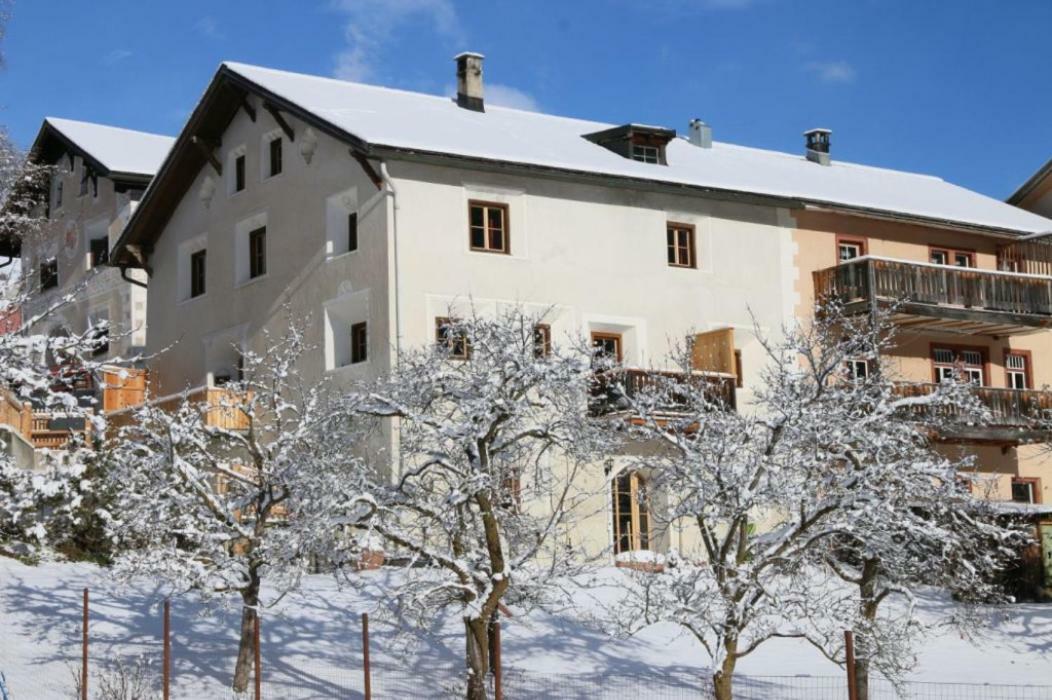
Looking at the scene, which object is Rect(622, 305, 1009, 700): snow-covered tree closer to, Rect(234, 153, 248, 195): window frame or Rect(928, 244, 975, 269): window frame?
Rect(234, 153, 248, 195): window frame

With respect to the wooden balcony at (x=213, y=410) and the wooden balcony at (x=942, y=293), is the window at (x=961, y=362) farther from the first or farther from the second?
the wooden balcony at (x=213, y=410)

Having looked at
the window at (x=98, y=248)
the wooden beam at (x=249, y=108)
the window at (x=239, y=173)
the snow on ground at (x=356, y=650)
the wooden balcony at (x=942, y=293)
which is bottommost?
the snow on ground at (x=356, y=650)

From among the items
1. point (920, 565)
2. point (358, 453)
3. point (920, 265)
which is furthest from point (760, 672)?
point (920, 265)

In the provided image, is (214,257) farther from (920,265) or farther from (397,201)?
(920,265)

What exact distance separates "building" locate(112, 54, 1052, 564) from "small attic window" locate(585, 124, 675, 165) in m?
0.05

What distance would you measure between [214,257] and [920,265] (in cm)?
1517

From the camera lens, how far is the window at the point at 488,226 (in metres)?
30.2

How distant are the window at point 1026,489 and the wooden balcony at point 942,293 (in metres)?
3.47

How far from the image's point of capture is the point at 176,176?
35.9m

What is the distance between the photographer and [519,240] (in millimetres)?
30484

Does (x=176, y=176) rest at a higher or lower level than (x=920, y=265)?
higher

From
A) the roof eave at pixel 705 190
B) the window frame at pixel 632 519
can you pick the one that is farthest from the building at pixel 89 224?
the window frame at pixel 632 519

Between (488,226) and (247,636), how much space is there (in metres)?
11.9

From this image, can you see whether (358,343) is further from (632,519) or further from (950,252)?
(950,252)
